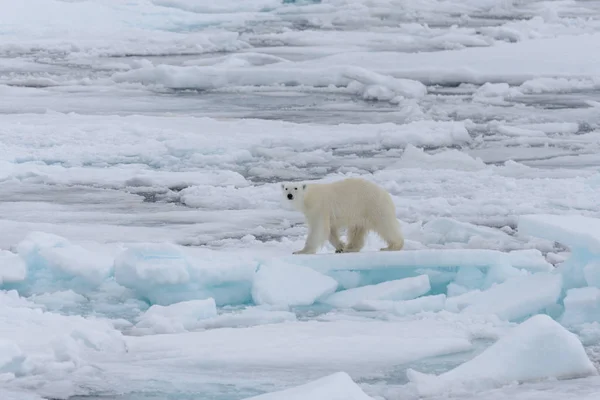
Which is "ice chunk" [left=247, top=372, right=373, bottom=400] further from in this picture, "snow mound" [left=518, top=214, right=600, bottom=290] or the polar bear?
the polar bear

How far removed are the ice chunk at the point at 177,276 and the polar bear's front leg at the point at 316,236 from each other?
1.61 ft

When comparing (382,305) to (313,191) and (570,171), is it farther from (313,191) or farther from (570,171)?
(570,171)

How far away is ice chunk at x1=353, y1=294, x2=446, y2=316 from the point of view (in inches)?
171

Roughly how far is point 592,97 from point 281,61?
4.37 meters

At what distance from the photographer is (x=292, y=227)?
6227 millimetres

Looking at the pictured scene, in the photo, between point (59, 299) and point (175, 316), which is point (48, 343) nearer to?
point (175, 316)

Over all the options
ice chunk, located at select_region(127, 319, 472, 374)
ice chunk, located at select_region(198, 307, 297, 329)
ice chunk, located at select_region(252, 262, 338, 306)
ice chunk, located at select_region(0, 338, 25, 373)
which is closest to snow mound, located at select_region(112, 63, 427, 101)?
ice chunk, located at select_region(252, 262, 338, 306)

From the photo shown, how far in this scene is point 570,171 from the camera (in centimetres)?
799

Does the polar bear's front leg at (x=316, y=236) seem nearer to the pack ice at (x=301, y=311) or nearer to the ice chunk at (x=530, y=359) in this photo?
the pack ice at (x=301, y=311)

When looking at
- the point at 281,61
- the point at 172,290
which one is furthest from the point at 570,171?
the point at 281,61

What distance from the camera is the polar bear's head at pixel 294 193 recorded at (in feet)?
16.2

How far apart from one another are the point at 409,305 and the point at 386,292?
151 millimetres

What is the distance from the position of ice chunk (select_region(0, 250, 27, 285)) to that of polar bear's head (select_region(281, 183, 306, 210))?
1.17m

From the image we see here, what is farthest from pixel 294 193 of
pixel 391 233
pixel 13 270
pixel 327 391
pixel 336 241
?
pixel 327 391
